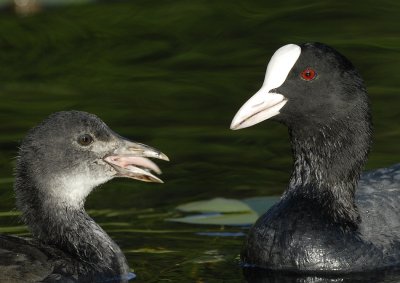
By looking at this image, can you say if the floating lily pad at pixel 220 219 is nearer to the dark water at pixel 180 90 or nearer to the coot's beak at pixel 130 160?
the dark water at pixel 180 90

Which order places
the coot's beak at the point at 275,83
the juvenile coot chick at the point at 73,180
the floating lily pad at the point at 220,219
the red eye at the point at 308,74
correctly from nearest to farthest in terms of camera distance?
the juvenile coot chick at the point at 73,180 → the coot's beak at the point at 275,83 → the red eye at the point at 308,74 → the floating lily pad at the point at 220,219

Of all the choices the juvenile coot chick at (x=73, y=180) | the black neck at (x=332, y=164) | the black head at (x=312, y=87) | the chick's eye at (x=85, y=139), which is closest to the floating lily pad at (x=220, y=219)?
the black neck at (x=332, y=164)

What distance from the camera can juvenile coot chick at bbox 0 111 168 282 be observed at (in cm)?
1113

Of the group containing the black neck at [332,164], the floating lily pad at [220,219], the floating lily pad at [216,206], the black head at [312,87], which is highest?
the black head at [312,87]

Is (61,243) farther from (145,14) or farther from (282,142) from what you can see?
(145,14)

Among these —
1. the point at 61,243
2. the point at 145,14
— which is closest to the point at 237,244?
the point at 61,243

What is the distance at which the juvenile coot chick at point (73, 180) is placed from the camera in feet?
36.5

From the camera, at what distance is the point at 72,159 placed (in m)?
11.3

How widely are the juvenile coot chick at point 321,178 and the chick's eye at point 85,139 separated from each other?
107 centimetres

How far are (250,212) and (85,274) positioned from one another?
2400 mm

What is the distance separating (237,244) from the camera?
12.4 metres

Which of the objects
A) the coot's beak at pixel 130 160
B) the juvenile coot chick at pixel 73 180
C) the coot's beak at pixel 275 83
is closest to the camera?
the juvenile coot chick at pixel 73 180

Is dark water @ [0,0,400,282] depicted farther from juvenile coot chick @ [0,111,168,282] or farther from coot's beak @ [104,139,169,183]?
coot's beak @ [104,139,169,183]

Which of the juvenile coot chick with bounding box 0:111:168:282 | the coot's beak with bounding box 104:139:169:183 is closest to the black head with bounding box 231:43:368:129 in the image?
the coot's beak with bounding box 104:139:169:183
